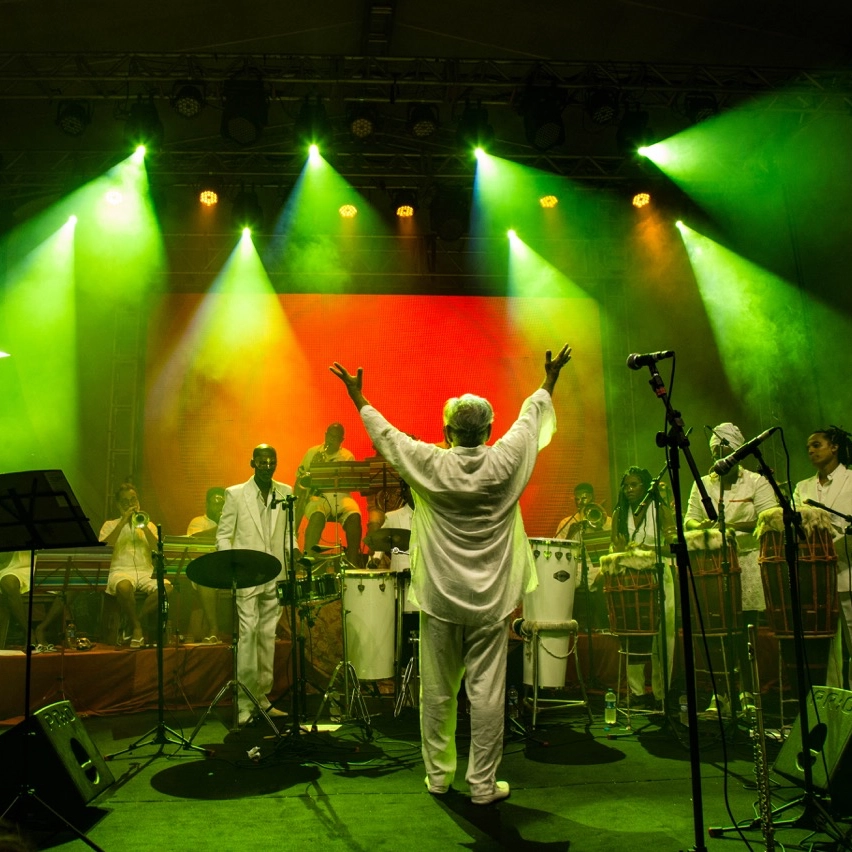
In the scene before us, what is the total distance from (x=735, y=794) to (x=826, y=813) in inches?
35.9

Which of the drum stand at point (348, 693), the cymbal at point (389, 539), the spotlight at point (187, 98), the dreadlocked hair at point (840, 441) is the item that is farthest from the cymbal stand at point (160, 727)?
the spotlight at point (187, 98)

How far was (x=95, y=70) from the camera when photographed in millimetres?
10055

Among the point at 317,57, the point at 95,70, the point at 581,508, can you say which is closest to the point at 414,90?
the point at 317,57

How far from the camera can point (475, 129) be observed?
1061cm

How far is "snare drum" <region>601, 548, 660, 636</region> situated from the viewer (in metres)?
6.57

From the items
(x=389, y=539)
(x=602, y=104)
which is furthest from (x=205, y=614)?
(x=602, y=104)

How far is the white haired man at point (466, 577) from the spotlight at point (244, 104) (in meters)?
6.51

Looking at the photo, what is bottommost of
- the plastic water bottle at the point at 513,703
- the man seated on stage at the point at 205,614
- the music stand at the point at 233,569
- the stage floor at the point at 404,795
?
the stage floor at the point at 404,795

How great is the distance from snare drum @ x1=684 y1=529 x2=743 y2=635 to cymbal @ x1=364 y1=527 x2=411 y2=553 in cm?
265

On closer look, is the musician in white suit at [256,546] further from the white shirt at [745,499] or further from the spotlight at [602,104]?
the spotlight at [602,104]

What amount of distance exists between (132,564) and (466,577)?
6.12 m

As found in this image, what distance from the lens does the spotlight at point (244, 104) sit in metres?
9.85

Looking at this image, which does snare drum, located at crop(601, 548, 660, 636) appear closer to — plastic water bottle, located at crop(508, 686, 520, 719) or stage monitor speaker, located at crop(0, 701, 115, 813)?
plastic water bottle, located at crop(508, 686, 520, 719)

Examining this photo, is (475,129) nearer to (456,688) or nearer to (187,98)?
(187,98)
